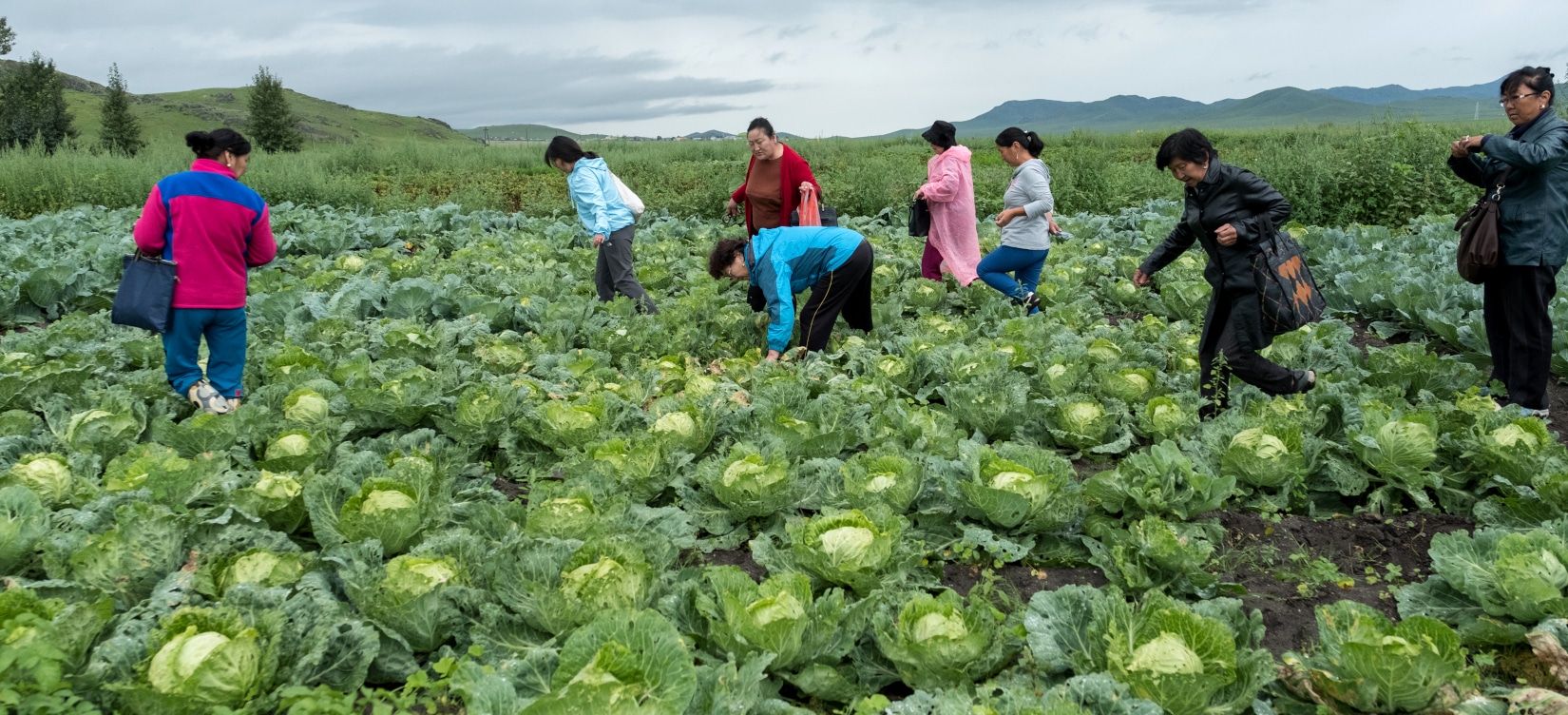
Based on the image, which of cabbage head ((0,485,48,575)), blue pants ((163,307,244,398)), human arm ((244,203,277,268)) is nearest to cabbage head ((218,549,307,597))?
cabbage head ((0,485,48,575))

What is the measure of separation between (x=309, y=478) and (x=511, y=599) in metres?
1.38

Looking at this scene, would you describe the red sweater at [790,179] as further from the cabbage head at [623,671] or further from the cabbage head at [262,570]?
A: the cabbage head at [623,671]

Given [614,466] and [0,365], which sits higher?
[0,365]

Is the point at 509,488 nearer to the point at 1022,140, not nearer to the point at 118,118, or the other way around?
the point at 1022,140

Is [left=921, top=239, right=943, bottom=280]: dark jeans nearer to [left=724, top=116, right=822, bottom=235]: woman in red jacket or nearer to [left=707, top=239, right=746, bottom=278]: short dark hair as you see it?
[left=724, top=116, right=822, bottom=235]: woman in red jacket

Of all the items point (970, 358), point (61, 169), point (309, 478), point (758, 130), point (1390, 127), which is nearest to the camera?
point (309, 478)

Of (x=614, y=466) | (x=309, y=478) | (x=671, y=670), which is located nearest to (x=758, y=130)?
(x=614, y=466)

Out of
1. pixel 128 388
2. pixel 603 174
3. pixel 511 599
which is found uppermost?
pixel 603 174

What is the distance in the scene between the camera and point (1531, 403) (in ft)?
15.5

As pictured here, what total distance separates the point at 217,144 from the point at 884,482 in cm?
389

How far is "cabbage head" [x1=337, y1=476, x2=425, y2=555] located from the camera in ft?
10.8

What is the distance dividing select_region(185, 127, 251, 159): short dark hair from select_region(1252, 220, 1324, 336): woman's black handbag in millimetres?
5197

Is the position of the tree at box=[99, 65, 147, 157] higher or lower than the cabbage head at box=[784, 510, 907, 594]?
higher

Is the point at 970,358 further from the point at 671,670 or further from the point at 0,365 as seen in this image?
the point at 0,365
